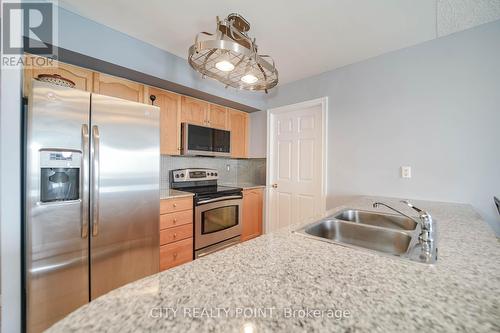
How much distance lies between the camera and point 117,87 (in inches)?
78.0

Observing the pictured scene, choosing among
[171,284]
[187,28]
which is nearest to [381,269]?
[171,284]

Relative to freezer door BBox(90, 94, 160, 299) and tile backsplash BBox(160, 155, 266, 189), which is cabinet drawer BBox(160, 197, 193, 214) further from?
tile backsplash BBox(160, 155, 266, 189)

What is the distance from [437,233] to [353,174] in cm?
132

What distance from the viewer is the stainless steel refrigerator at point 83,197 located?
1.24m

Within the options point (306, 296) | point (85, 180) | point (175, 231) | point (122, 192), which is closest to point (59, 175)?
point (85, 180)

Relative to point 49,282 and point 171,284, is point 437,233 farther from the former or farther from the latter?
point 49,282

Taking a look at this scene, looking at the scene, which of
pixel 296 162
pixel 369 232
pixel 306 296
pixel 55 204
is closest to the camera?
pixel 306 296

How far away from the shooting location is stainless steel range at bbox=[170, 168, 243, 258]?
7.29ft

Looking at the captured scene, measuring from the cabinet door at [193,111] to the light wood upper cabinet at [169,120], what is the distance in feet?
0.23

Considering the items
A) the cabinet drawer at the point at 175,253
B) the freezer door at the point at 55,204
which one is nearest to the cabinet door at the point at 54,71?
the freezer door at the point at 55,204

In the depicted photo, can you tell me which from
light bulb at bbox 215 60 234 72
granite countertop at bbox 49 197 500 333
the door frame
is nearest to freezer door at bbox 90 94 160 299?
light bulb at bbox 215 60 234 72

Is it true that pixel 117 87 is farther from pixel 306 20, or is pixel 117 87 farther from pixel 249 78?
pixel 306 20

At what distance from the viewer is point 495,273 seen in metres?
0.65

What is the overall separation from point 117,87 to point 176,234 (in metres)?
1.56
